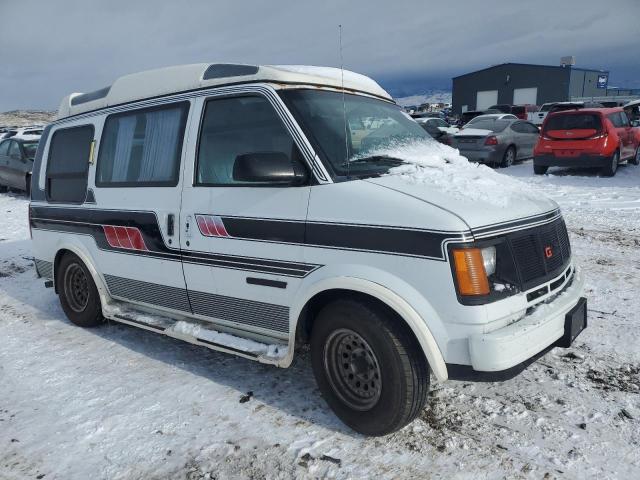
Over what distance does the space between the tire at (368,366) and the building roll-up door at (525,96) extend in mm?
52499

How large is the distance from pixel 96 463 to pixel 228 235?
158 cm

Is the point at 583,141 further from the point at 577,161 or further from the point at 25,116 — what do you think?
the point at 25,116

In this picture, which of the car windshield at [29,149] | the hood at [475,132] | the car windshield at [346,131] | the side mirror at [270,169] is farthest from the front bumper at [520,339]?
the car windshield at [29,149]

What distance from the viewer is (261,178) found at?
3176 mm

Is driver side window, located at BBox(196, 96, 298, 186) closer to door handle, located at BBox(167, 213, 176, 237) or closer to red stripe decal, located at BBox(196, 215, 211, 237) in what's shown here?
red stripe decal, located at BBox(196, 215, 211, 237)

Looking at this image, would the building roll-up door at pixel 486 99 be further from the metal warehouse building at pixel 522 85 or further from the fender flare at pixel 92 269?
the fender flare at pixel 92 269

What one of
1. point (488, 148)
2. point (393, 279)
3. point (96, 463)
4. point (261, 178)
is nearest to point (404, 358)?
point (393, 279)

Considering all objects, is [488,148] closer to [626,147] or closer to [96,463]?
[626,147]

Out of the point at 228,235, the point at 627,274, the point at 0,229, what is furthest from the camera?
the point at 0,229

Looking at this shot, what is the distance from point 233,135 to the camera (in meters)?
3.75

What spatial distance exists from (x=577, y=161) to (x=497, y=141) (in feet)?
9.47

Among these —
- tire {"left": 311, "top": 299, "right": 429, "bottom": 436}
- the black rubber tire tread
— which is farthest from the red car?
tire {"left": 311, "top": 299, "right": 429, "bottom": 436}

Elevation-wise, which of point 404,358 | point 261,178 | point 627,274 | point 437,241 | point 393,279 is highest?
point 261,178

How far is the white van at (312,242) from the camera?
111 inches
